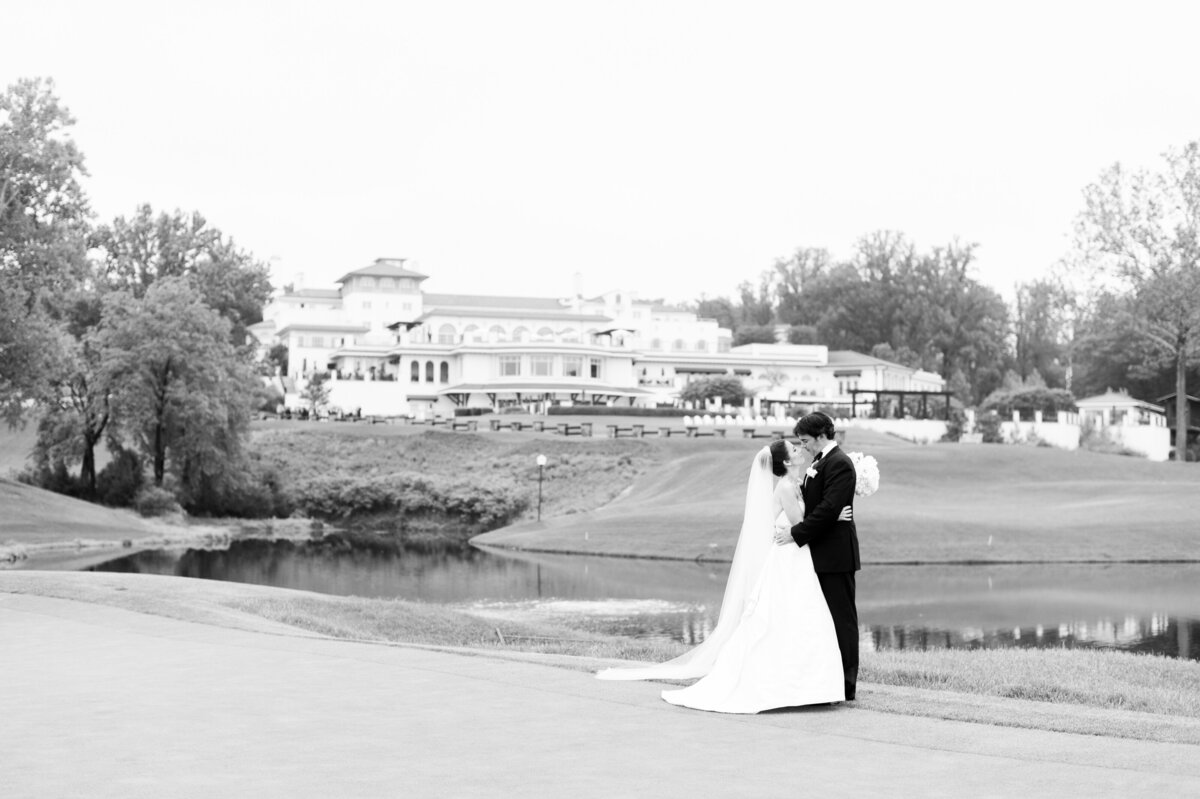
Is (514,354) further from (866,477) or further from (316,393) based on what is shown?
(866,477)

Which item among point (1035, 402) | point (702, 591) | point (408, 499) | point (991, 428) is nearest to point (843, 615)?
point (702, 591)

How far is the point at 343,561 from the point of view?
42656 mm

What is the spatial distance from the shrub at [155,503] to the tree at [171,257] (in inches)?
1652

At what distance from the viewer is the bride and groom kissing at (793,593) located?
10031 mm

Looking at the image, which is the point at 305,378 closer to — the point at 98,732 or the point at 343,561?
the point at 343,561

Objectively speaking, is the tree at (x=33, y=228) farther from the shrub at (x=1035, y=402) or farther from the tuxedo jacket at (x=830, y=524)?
the shrub at (x=1035, y=402)

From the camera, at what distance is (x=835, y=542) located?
10367mm

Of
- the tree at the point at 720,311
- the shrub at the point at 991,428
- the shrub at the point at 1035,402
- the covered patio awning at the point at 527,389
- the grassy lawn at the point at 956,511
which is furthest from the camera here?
the tree at the point at 720,311

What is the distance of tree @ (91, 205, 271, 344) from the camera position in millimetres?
96812

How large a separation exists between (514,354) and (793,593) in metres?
87.2

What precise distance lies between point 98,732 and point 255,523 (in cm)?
4788

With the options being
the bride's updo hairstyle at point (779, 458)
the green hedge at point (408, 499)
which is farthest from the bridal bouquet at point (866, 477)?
the green hedge at point (408, 499)

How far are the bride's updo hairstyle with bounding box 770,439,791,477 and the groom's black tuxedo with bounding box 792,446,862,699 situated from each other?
48 cm

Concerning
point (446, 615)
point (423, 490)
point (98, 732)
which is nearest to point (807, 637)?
point (98, 732)
